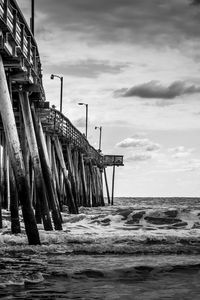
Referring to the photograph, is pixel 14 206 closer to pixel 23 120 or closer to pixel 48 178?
pixel 48 178

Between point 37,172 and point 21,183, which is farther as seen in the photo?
point 37,172

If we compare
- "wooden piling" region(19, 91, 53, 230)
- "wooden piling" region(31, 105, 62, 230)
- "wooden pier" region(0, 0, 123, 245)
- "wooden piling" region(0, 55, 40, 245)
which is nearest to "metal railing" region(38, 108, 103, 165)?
"wooden pier" region(0, 0, 123, 245)

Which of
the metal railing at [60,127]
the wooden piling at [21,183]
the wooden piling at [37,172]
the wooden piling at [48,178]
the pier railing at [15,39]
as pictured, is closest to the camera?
the wooden piling at [21,183]

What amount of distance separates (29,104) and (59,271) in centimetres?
919

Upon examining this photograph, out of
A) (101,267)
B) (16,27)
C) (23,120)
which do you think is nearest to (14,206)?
(23,120)

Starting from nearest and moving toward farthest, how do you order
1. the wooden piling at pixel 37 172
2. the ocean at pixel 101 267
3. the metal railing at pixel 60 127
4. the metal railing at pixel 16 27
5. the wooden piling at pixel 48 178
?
1. the ocean at pixel 101 267
2. the metal railing at pixel 16 27
3. the wooden piling at pixel 37 172
4. the wooden piling at pixel 48 178
5. the metal railing at pixel 60 127

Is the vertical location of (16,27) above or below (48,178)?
above

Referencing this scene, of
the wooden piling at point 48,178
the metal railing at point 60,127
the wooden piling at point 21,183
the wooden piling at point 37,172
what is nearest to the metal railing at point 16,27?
the wooden piling at point 37,172

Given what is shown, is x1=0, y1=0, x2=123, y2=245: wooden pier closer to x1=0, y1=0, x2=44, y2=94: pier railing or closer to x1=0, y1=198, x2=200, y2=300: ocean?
x1=0, y1=0, x2=44, y2=94: pier railing

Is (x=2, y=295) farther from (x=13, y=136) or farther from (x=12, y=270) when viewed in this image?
(x=13, y=136)

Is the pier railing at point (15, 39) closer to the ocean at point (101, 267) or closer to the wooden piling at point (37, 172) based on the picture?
the wooden piling at point (37, 172)

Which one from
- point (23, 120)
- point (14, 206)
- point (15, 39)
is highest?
point (15, 39)

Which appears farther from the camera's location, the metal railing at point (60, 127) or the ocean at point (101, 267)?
the metal railing at point (60, 127)

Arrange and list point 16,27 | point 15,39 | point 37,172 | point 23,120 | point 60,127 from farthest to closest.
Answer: point 60,127 → point 23,120 → point 37,172 → point 16,27 → point 15,39
